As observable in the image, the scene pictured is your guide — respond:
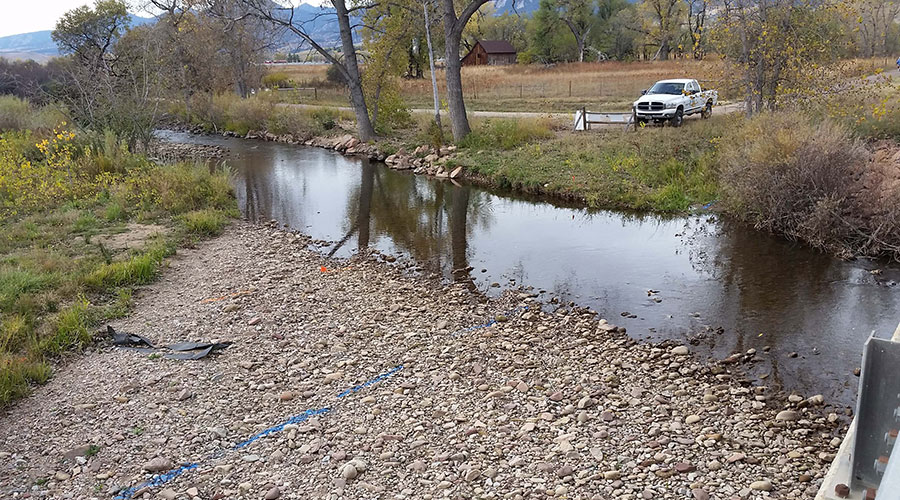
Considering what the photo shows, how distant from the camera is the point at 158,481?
5.64m

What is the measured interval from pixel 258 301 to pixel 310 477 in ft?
16.2

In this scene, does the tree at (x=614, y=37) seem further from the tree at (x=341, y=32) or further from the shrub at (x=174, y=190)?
the shrub at (x=174, y=190)

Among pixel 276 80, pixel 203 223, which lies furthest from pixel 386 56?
pixel 276 80

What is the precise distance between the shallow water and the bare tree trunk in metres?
7.66

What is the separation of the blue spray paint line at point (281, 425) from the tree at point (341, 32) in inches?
792

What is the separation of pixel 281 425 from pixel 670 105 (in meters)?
20.1

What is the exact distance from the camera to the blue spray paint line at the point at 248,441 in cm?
555

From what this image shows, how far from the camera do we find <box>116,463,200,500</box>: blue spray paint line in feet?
18.0

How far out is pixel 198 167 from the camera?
1833 centimetres

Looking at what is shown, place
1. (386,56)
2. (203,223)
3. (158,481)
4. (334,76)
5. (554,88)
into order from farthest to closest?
(334,76) < (554,88) < (386,56) < (203,223) < (158,481)

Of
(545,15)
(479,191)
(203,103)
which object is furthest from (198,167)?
(545,15)

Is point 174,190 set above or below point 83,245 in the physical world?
above

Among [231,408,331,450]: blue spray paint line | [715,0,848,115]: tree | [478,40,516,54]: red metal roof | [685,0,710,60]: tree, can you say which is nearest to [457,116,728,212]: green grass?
[715,0,848,115]: tree

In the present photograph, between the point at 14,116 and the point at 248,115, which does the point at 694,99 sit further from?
the point at 14,116
